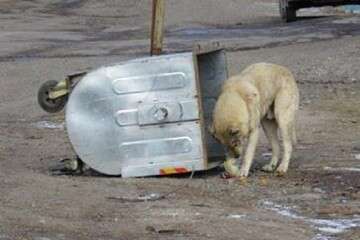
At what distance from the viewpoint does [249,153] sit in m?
10.6

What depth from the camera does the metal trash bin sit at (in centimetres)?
1047

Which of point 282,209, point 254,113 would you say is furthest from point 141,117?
point 282,209

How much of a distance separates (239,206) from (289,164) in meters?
2.43

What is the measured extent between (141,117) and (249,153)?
3.53ft

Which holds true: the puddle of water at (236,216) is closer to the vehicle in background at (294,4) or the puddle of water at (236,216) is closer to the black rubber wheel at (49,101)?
the black rubber wheel at (49,101)

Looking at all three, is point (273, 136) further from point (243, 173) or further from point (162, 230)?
point (162, 230)

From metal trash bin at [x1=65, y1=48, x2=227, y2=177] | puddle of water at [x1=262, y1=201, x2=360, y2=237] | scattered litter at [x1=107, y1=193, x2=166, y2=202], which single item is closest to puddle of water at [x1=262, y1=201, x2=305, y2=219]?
puddle of water at [x1=262, y1=201, x2=360, y2=237]

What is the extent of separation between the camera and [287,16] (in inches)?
1211

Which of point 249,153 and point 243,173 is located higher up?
point 249,153

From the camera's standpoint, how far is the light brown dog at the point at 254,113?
33.6 ft

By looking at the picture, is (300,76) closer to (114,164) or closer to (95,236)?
(114,164)

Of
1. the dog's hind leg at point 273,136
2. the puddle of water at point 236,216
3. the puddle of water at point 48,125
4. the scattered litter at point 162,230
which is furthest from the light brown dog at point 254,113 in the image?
the puddle of water at point 48,125

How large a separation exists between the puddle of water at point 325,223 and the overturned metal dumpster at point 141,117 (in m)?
1.68

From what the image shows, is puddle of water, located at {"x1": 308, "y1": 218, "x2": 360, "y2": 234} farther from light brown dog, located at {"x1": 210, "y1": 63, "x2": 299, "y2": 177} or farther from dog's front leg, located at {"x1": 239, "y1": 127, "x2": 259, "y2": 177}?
dog's front leg, located at {"x1": 239, "y1": 127, "x2": 259, "y2": 177}
